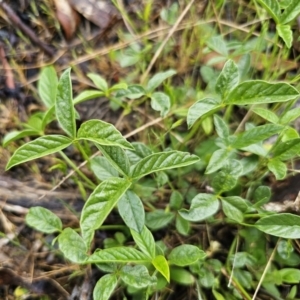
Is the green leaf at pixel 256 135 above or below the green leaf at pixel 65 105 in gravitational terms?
Result: below

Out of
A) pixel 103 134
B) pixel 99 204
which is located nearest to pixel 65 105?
pixel 103 134

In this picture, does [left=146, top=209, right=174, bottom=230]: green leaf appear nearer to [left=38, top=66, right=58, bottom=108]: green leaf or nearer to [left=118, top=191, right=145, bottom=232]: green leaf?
[left=118, top=191, right=145, bottom=232]: green leaf

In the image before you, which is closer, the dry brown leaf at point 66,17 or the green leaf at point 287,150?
the green leaf at point 287,150

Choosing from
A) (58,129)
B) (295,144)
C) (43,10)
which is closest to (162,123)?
(58,129)

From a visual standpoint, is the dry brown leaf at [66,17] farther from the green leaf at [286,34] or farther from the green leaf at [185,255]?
the green leaf at [185,255]

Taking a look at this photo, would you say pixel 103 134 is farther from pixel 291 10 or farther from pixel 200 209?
pixel 291 10

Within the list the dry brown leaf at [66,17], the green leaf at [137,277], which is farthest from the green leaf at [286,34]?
the dry brown leaf at [66,17]
